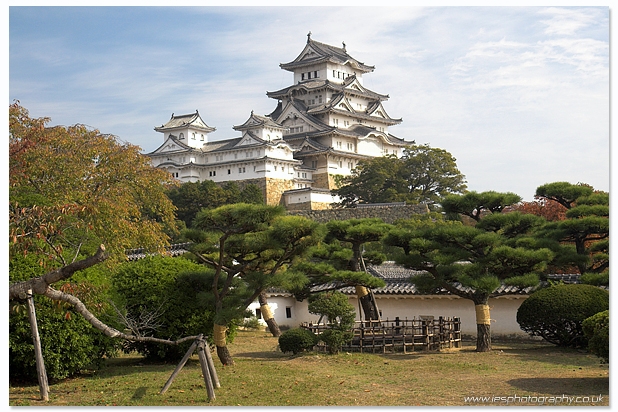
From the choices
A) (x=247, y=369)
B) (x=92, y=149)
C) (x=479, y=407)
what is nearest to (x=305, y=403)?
(x=479, y=407)

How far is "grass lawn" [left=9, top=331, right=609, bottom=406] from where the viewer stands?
27.6ft

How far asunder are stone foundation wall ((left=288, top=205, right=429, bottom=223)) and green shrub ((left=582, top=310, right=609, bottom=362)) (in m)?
20.6

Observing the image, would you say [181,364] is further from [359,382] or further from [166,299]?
[166,299]

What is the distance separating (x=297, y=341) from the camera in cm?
1334

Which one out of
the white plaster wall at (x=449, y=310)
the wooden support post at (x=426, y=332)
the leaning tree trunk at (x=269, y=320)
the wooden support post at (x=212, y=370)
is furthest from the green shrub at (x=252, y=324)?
the wooden support post at (x=212, y=370)

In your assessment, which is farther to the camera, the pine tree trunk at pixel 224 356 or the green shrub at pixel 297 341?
the green shrub at pixel 297 341

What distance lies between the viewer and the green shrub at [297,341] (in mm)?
13344

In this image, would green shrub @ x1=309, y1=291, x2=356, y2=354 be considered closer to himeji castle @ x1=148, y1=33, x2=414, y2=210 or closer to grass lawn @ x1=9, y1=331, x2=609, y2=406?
grass lawn @ x1=9, y1=331, x2=609, y2=406

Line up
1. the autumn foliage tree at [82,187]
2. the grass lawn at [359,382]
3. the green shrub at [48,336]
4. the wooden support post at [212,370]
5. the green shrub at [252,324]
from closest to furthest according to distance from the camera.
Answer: the grass lawn at [359,382] < the wooden support post at [212,370] < the green shrub at [48,336] < the autumn foliage tree at [82,187] < the green shrub at [252,324]

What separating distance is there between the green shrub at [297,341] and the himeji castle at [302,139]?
87.5 ft

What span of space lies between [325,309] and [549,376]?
4.42 meters

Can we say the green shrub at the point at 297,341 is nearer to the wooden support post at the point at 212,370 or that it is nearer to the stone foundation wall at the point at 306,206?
the wooden support post at the point at 212,370

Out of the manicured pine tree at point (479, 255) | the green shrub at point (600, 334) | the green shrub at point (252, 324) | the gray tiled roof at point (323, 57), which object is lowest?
the green shrub at point (252, 324)

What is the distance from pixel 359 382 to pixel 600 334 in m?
3.12
